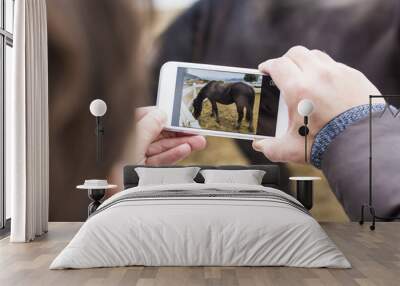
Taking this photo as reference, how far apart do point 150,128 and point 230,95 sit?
1105mm

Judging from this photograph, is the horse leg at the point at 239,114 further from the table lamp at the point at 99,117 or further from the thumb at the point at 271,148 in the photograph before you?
the table lamp at the point at 99,117

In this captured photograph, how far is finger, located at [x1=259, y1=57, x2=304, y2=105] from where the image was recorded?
7.97 metres

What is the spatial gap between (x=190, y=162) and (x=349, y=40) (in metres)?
2.56

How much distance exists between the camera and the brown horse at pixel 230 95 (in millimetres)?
7934

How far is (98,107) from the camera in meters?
7.70

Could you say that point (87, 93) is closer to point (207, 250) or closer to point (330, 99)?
point (330, 99)

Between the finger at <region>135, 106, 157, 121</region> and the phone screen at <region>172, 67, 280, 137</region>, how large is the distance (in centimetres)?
31

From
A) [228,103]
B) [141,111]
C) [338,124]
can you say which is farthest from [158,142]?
[338,124]

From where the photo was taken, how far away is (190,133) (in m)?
8.01

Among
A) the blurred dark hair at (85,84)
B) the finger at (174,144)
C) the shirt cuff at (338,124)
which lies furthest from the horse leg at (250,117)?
the blurred dark hair at (85,84)

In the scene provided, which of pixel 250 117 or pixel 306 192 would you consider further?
pixel 250 117

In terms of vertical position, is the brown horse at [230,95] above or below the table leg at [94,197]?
above

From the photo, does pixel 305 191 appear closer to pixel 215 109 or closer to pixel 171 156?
pixel 215 109

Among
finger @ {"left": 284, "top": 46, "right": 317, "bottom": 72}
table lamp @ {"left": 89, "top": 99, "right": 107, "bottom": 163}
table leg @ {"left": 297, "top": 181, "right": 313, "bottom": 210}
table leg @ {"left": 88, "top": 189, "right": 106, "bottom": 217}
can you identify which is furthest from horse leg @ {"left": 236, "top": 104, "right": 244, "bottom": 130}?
table leg @ {"left": 88, "top": 189, "right": 106, "bottom": 217}
